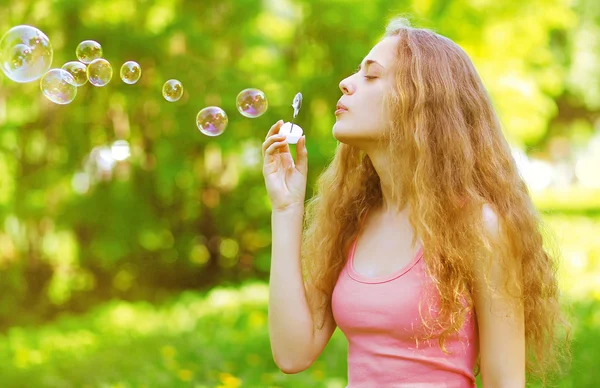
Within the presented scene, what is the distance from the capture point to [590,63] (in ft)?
87.2

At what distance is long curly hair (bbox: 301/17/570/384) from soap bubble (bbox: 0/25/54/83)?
191cm

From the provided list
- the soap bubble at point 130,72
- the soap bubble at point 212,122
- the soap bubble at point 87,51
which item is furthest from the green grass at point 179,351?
the soap bubble at point 87,51

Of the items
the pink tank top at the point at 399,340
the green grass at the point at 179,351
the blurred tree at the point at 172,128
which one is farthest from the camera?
the blurred tree at the point at 172,128

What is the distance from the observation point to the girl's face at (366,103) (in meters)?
2.26

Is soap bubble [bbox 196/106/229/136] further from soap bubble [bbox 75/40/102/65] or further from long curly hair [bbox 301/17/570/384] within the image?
long curly hair [bbox 301/17/570/384]

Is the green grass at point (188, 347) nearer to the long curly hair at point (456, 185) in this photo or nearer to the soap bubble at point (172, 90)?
the long curly hair at point (456, 185)

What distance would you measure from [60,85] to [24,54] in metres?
0.21

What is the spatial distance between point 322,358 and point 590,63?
24.1 metres

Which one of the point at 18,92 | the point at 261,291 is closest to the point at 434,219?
the point at 261,291

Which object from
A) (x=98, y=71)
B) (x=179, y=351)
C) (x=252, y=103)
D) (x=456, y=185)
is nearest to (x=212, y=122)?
(x=252, y=103)

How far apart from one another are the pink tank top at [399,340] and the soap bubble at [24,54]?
83.2 inches

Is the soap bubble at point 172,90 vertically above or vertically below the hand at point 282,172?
above

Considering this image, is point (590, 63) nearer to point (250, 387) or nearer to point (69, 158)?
point (69, 158)

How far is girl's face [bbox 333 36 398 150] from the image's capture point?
88.8 inches
